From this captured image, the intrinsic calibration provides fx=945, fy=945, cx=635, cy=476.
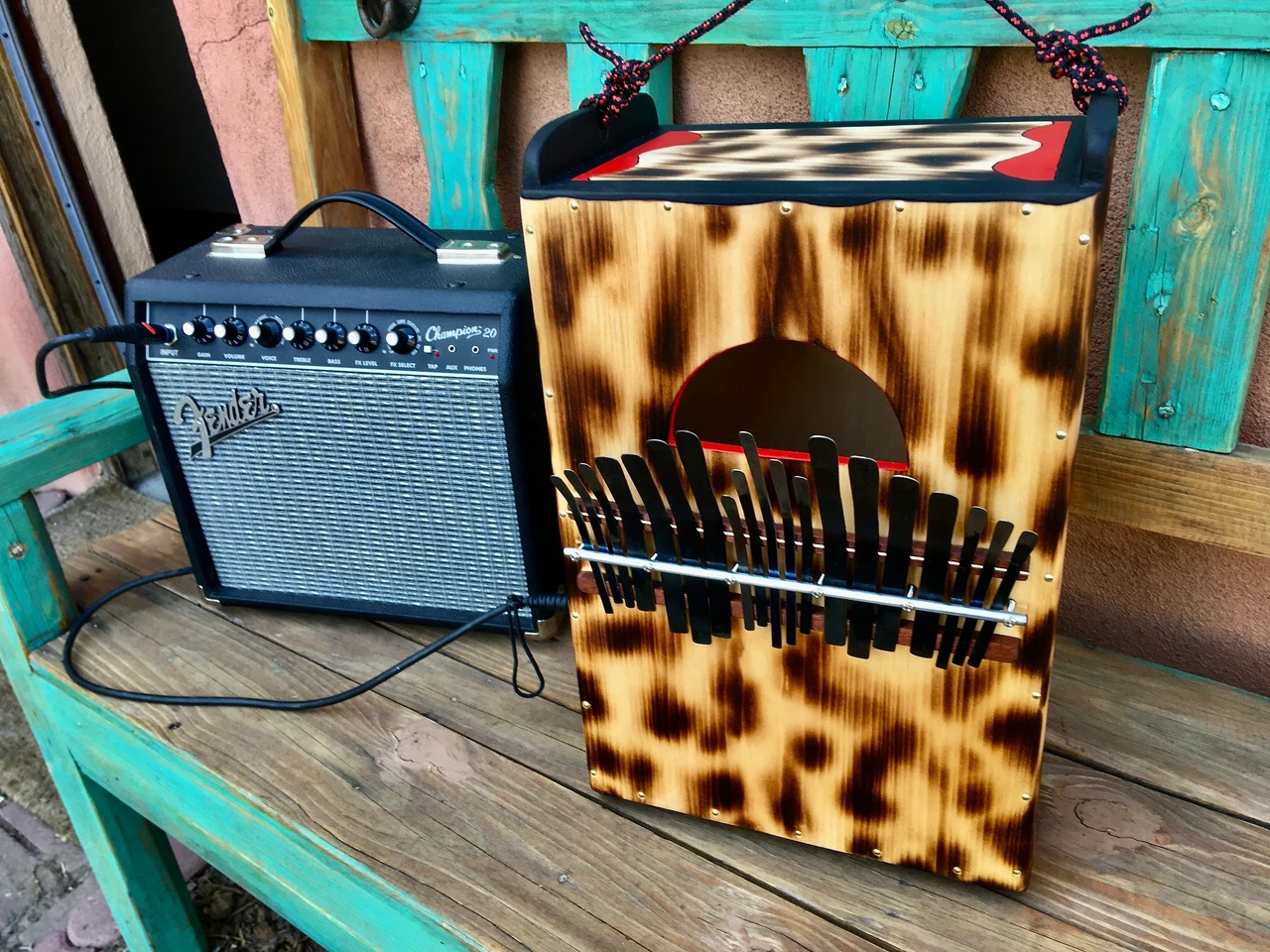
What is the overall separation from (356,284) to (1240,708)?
1.03 meters

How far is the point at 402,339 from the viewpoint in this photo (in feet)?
3.16

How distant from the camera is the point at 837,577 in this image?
70 cm

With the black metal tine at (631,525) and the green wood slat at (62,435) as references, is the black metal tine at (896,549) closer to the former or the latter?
the black metal tine at (631,525)

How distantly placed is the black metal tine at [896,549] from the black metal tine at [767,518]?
0.08 m

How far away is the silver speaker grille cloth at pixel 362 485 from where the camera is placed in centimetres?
100

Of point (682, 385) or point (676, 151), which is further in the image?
point (676, 151)

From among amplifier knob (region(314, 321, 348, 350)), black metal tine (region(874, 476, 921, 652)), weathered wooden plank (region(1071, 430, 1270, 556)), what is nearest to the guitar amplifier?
amplifier knob (region(314, 321, 348, 350))

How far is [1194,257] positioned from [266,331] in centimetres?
93

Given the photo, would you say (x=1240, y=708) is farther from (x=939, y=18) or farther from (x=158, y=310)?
(x=158, y=310)

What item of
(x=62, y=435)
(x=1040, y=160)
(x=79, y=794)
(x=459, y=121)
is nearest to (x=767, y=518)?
(x=1040, y=160)

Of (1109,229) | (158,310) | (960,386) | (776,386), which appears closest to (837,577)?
(960,386)

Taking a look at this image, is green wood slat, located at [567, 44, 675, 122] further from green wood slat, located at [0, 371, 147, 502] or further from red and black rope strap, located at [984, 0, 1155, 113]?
green wood slat, located at [0, 371, 147, 502]

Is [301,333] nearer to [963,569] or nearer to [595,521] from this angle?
[595,521]

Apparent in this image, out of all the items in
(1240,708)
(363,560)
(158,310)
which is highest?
(158,310)
